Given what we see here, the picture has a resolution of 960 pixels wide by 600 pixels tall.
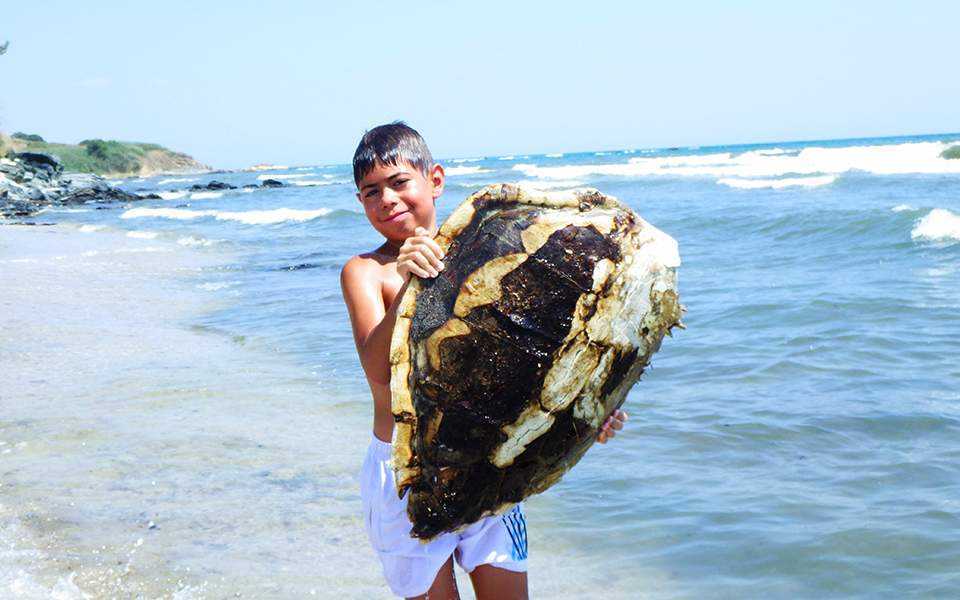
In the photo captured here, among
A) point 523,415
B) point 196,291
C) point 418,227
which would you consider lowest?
point 196,291

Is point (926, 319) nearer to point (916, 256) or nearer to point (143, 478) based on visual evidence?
point (916, 256)

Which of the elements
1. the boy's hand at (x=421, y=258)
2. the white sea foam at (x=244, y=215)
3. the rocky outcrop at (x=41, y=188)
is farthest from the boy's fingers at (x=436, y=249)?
the rocky outcrop at (x=41, y=188)

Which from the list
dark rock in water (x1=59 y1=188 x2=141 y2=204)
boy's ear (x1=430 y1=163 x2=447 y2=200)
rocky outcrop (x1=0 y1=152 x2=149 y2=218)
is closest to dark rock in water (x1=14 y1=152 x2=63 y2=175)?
rocky outcrop (x1=0 y1=152 x2=149 y2=218)

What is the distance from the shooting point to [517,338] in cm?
184

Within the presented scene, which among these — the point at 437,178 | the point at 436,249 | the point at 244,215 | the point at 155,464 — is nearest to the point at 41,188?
the point at 244,215

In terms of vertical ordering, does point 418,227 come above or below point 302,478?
above

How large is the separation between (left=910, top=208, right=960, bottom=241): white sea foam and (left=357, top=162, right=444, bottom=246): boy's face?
990cm

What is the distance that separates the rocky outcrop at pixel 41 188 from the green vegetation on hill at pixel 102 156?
20450 mm

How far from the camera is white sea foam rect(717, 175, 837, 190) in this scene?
72.1 ft

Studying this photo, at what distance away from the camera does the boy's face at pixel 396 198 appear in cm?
218

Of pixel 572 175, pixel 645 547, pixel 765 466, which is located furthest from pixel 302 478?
pixel 572 175

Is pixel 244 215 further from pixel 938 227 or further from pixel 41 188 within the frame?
pixel 938 227

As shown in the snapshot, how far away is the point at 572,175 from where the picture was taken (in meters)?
41.5

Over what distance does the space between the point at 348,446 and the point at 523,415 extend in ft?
9.54
